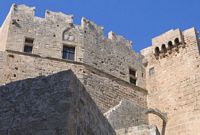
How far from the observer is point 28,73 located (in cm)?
1488

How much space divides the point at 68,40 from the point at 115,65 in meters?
2.34

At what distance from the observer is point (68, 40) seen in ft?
54.1

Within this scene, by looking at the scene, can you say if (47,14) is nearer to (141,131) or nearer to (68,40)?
(68,40)

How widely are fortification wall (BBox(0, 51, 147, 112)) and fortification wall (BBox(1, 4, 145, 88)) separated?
298 mm

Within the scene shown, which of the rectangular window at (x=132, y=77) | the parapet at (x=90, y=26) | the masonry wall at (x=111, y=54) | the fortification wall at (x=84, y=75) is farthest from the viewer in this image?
the rectangular window at (x=132, y=77)

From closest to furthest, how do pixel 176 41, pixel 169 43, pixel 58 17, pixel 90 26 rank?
1. pixel 58 17
2. pixel 90 26
3. pixel 176 41
4. pixel 169 43

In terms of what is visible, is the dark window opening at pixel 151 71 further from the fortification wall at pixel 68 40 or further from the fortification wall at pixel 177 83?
the fortification wall at pixel 68 40

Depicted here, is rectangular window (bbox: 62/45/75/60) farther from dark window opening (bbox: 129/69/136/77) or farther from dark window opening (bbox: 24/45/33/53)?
dark window opening (bbox: 129/69/136/77)

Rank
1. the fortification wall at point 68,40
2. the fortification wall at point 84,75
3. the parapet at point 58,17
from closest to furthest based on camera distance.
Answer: the fortification wall at point 84,75, the fortification wall at point 68,40, the parapet at point 58,17

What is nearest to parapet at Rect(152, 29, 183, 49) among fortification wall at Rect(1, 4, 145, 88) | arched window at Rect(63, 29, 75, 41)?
fortification wall at Rect(1, 4, 145, 88)

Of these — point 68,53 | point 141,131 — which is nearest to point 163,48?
point 68,53

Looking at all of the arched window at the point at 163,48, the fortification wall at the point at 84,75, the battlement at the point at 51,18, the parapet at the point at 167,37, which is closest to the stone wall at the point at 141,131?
the fortification wall at the point at 84,75

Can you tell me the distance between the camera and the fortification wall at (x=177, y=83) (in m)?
15.3

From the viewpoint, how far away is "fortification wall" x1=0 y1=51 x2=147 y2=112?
14789 mm
